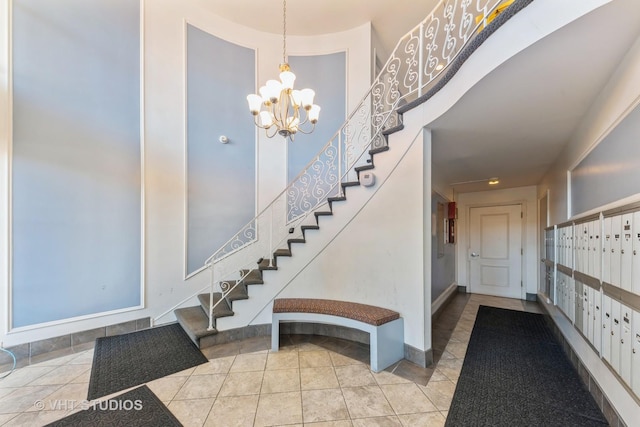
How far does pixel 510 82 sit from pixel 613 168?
1032mm

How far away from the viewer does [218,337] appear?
303 cm

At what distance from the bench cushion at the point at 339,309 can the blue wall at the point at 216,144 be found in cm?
173

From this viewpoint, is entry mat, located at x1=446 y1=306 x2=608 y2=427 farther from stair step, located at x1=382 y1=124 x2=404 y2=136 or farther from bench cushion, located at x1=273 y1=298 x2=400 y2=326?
stair step, located at x1=382 y1=124 x2=404 y2=136

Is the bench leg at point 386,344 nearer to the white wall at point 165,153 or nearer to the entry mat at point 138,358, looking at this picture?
the entry mat at point 138,358

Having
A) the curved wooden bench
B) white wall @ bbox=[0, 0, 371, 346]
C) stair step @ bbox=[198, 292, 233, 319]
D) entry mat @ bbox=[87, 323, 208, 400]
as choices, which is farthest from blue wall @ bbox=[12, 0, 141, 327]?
the curved wooden bench

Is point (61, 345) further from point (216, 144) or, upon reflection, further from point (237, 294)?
point (216, 144)

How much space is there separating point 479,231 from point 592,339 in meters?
3.83

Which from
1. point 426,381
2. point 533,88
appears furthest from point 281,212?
point 533,88

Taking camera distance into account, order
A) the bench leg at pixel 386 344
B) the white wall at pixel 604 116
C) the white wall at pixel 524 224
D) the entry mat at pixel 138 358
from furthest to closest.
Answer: the white wall at pixel 524 224 → the bench leg at pixel 386 344 → the entry mat at pixel 138 358 → the white wall at pixel 604 116

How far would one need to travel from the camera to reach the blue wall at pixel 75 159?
9.02 ft

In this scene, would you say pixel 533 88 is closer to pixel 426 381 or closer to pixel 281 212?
pixel 426 381

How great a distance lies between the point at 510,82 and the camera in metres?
1.78

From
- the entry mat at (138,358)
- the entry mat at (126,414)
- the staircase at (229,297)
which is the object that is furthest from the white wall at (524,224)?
the entry mat at (126,414)

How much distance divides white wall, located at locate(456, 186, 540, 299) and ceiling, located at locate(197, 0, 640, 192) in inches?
13.3
